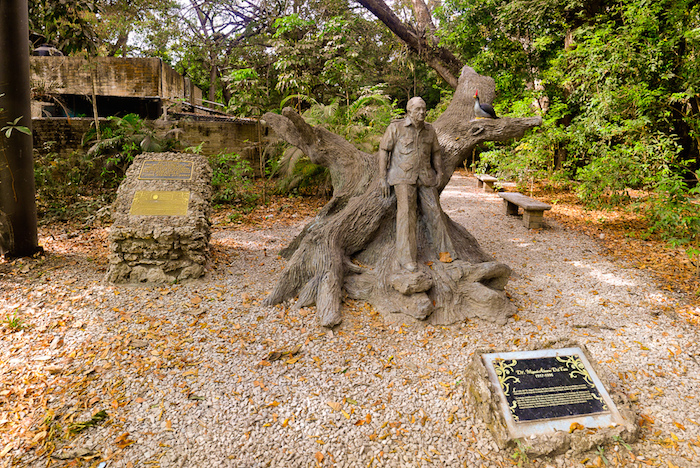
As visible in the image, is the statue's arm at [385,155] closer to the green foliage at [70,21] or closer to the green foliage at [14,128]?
the green foliage at [14,128]

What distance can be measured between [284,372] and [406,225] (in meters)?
2.03

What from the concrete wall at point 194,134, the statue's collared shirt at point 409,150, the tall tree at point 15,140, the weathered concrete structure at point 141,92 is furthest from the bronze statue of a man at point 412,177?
the weathered concrete structure at point 141,92

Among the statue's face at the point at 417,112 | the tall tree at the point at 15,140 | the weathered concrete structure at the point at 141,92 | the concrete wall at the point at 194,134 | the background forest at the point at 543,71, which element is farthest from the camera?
the weathered concrete structure at the point at 141,92

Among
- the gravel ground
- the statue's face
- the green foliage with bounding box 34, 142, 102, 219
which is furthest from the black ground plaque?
the green foliage with bounding box 34, 142, 102, 219

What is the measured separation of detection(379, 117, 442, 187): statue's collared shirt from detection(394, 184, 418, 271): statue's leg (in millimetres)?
113

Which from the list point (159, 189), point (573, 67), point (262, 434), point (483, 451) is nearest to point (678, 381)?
point (483, 451)

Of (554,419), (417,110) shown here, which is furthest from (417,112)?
(554,419)

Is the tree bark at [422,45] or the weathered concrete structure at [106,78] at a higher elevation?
the tree bark at [422,45]

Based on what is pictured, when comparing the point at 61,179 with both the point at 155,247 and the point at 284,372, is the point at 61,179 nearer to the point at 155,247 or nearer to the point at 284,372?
the point at 155,247

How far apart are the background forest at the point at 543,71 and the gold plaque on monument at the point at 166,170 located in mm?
2165

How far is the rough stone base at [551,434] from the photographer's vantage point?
2.61 metres

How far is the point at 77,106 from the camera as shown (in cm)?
1198

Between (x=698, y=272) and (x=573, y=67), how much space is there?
6.62 meters

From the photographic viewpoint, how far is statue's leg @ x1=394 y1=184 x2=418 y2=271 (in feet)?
14.6
